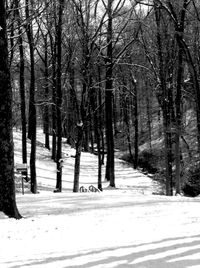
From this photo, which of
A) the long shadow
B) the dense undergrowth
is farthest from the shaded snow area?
the dense undergrowth

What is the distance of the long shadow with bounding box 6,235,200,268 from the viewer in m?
5.16

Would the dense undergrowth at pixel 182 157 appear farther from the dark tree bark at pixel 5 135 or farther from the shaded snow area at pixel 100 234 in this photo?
the dark tree bark at pixel 5 135

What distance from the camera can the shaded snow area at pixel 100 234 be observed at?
17.8 feet

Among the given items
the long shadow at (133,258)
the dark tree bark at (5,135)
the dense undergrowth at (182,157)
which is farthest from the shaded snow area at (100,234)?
the dense undergrowth at (182,157)

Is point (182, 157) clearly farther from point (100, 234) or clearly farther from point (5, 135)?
point (100, 234)

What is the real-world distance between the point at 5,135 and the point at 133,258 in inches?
175

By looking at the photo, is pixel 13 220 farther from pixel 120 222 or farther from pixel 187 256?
pixel 187 256

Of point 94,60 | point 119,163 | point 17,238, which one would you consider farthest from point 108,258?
point 119,163

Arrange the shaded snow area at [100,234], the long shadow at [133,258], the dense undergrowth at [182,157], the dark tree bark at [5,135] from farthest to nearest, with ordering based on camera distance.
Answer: the dense undergrowth at [182,157] → the dark tree bark at [5,135] → the shaded snow area at [100,234] → the long shadow at [133,258]

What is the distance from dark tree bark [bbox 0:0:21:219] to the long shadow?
343cm

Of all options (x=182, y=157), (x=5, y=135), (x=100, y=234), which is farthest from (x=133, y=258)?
(x=182, y=157)

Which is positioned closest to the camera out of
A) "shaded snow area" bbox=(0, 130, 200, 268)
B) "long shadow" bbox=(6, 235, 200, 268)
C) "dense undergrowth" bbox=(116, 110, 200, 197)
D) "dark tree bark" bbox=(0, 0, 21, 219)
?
"long shadow" bbox=(6, 235, 200, 268)

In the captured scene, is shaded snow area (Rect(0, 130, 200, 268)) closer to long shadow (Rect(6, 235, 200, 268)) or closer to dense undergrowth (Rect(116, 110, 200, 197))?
long shadow (Rect(6, 235, 200, 268))

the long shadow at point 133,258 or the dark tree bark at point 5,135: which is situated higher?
the dark tree bark at point 5,135
